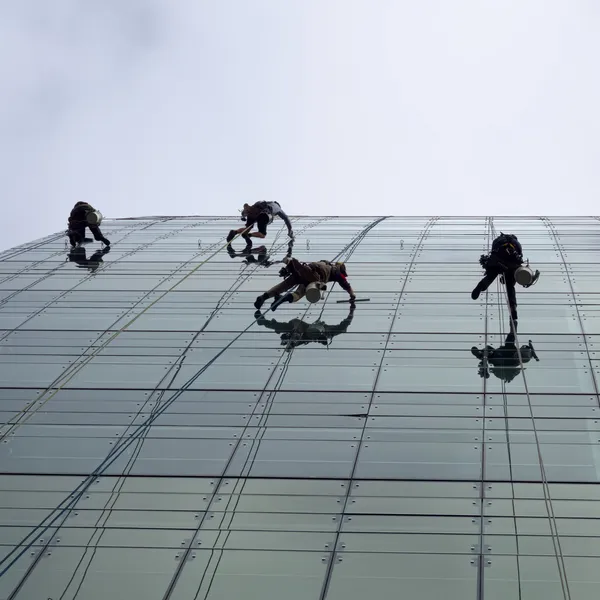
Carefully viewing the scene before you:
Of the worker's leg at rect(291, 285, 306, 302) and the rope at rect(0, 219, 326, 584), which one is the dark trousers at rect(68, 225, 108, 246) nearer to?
the worker's leg at rect(291, 285, 306, 302)

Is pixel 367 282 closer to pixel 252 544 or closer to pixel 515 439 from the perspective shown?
pixel 515 439

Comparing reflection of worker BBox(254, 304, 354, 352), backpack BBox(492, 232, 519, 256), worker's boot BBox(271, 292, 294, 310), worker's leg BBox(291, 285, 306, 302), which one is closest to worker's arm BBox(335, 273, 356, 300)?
reflection of worker BBox(254, 304, 354, 352)

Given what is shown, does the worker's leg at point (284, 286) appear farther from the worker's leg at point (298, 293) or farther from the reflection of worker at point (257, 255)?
the reflection of worker at point (257, 255)

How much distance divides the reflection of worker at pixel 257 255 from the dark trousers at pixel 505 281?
5.27 m

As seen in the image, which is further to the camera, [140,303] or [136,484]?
[140,303]

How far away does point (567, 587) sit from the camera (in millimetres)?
8430

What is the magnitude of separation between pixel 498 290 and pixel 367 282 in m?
2.48

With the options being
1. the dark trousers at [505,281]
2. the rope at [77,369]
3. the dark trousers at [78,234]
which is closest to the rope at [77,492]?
the rope at [77,369]

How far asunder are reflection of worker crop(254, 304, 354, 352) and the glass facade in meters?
0.04

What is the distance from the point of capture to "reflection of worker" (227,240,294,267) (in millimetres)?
19395

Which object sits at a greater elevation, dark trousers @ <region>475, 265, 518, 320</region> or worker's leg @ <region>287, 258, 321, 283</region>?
worker's leg @ <region>287, 258, 321, 283</region>

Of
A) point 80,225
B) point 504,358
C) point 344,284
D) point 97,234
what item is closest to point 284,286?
point 344,284

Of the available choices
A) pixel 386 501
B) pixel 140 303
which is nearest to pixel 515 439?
pixel 386 501

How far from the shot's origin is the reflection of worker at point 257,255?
19395 mm
